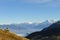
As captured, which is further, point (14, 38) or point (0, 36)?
point (14, 38)

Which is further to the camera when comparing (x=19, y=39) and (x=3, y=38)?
(x=19, y=39)

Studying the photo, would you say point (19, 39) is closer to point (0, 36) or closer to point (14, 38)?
point (14, 38)

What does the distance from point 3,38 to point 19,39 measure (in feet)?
16.4

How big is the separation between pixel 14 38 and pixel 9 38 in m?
1.79

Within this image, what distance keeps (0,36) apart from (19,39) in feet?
16.5

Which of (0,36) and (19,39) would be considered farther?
(19,39)

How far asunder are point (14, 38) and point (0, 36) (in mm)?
3718

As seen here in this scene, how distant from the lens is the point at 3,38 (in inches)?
1481

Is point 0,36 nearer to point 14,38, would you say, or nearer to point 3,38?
point 3,38

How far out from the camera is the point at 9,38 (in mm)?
39312

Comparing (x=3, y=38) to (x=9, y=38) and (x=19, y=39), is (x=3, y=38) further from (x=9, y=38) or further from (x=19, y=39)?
(x=19, y=39)

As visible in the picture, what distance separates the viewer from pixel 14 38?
40.9 m

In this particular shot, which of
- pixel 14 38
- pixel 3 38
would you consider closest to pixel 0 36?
pixel 3 38

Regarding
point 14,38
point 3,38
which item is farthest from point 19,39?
point 3,38
